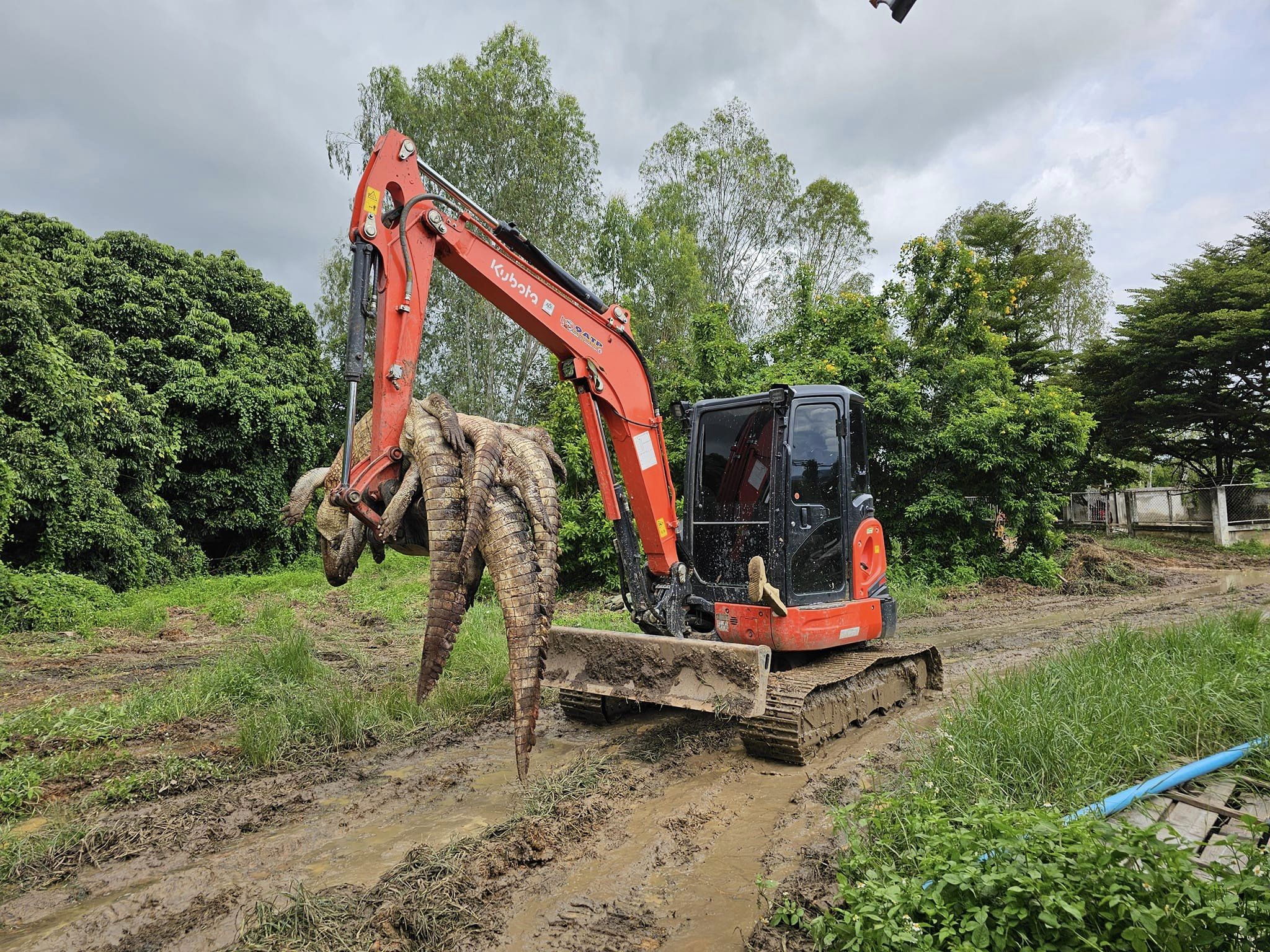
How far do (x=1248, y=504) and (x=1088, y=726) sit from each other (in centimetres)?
2121

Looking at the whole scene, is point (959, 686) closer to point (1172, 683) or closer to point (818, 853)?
point (1172, 683)

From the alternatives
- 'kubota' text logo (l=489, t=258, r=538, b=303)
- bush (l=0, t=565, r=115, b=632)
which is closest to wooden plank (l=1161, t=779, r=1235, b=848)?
'kubota' text logo (l=489, t=258, r=538, b=303)

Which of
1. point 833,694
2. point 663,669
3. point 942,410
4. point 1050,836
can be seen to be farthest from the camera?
point 942,410

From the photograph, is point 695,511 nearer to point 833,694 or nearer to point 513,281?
point 833,694

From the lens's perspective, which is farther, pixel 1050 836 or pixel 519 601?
pixel 519 601

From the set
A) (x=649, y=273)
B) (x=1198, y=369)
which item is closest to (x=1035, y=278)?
(x=1198, y=369)

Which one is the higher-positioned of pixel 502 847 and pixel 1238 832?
pixel 1238 832

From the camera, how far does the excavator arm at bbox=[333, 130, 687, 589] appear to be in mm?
3242

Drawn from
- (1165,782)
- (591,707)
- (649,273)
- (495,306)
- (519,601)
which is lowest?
(591,707)

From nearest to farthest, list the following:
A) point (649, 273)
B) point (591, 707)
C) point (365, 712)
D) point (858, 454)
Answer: point (365, 712), point (591, 707), point (858, 454), point (649, 273)

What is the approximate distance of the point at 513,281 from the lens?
4137 mm

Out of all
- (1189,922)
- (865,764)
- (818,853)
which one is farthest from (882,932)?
(865,764)

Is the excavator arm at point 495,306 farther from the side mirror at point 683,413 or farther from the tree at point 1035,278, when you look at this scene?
the tree at point 1035,278

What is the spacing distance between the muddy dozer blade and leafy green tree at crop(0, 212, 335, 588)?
9.15 meters
